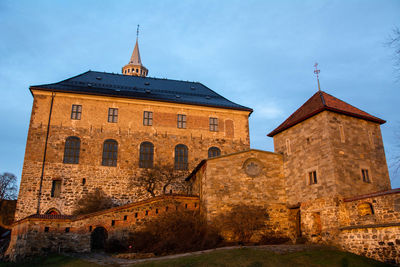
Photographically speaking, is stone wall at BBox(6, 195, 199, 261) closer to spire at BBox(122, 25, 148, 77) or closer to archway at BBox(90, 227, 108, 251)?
archway at BBox(90, 227, 108, 251)

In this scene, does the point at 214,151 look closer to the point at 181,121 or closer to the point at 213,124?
the point at 213,124

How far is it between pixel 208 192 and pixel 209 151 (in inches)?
376

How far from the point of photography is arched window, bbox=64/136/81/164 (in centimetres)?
2695

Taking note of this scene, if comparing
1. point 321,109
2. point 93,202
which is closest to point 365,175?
point 321,109

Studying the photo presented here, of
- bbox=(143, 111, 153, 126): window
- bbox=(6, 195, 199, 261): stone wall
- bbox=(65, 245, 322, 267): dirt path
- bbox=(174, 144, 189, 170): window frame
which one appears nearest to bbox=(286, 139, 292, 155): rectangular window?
bbox=(65, 245, 322, 267): dirt path

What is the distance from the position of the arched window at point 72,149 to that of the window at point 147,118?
552 centimetres

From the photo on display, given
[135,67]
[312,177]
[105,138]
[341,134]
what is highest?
[135,67]

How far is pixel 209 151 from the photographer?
29828 mm

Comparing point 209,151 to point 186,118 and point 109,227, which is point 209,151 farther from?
point 109,227

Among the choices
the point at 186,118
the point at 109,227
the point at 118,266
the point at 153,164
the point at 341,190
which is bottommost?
the point at 118,266

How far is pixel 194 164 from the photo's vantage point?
29016 mm

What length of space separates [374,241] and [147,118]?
64.7 feet

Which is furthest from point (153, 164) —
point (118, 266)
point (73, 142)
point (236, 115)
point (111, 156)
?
point (118, 266)

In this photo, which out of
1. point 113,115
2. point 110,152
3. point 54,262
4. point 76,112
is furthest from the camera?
point 113,115
